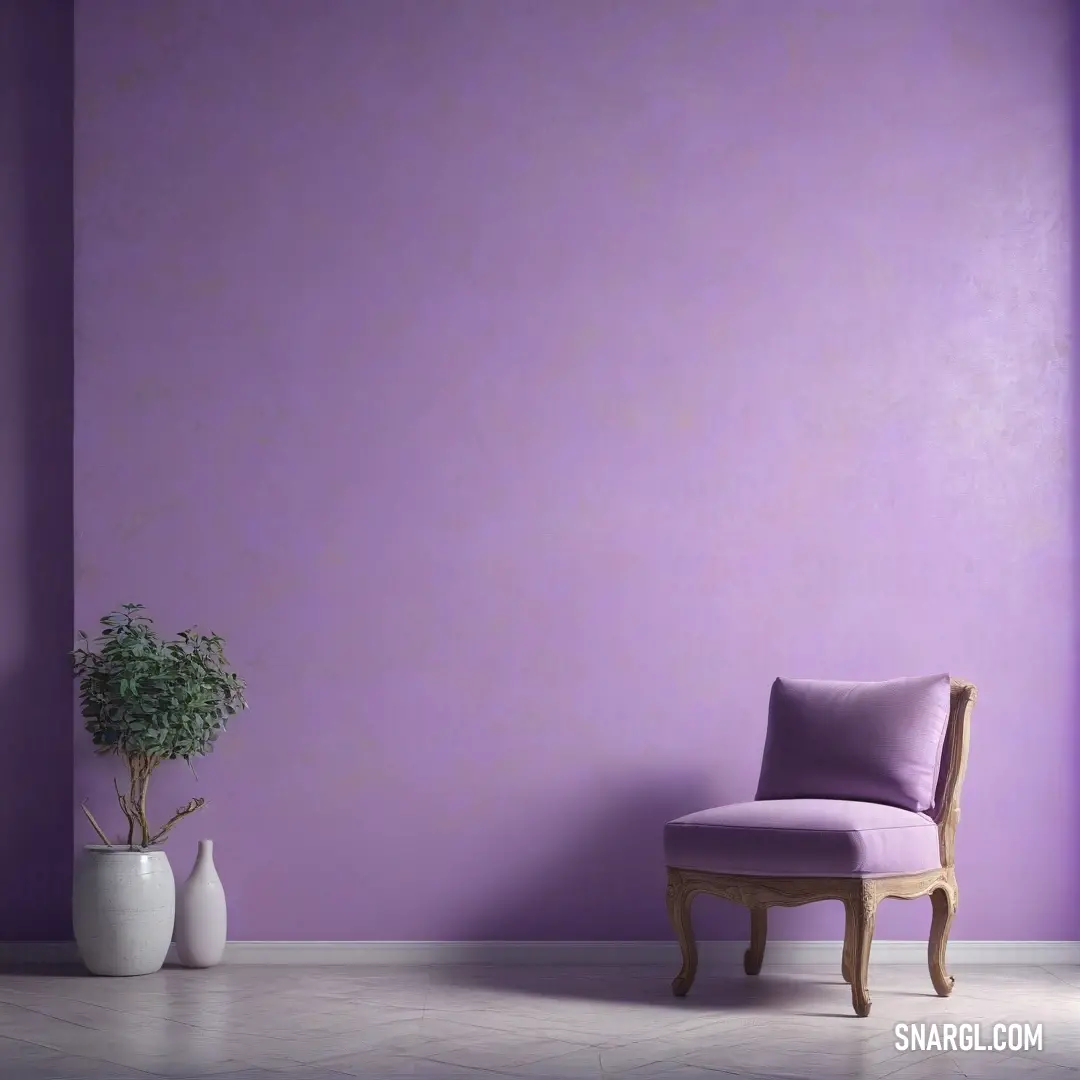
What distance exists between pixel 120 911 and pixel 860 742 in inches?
88.5

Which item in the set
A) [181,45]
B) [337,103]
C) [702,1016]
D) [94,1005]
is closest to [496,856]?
[702,1016]

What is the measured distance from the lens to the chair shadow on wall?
4.21 meters

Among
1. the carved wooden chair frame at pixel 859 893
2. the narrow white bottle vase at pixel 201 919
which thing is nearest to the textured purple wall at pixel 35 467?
the narrow white bottle vase at pixel 201 919

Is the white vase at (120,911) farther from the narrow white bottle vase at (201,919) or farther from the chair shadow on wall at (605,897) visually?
the chair shadow on wall at (605,897)

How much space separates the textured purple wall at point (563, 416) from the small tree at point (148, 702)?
0.52 ft

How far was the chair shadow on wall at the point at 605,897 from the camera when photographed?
166 inches

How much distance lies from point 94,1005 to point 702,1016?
1.64 m

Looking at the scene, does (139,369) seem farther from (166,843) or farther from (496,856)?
(496,856)

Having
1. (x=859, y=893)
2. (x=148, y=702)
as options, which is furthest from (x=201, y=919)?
(x=859, y=893)

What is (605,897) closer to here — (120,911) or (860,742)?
(860,742)

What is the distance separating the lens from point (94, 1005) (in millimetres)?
3605

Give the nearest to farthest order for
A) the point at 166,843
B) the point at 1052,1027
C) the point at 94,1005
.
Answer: the point at 1052,1027, the point at 94,1005, the point at 166,843

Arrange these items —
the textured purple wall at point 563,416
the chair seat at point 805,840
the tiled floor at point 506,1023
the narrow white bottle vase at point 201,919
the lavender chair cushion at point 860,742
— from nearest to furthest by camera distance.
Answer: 1. the tiled floor at point 506,1023
2. the chair seat at point 805,840
3. the lavender chair cushion at point 860,742
4. the narrow white bottle vase at point 201,919
5. the textured purple wall at point 563,416

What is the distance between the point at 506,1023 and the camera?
11.1 ft
